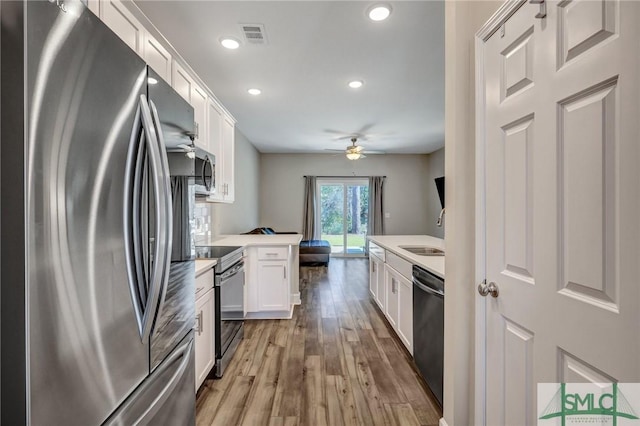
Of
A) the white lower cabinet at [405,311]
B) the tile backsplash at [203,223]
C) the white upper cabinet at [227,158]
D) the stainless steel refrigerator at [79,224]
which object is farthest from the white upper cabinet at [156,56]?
the white lower cabinet at [405,311]

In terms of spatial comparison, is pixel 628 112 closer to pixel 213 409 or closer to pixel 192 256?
pixel 192 256

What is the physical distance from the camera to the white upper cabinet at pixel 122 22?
1.24 metres

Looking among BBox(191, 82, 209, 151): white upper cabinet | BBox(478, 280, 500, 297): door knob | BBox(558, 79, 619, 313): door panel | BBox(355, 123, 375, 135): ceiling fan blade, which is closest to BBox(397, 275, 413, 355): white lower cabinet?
BBox(478, 280, 500, 297): door knob

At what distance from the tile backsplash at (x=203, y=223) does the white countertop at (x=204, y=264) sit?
1226mm

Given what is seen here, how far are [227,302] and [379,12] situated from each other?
7.93 ft

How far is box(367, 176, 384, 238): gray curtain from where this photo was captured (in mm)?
7605

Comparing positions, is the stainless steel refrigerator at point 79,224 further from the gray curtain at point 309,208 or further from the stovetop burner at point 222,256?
the gray curtain at point 309,208

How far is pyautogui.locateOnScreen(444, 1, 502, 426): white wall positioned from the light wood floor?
17.4 inches

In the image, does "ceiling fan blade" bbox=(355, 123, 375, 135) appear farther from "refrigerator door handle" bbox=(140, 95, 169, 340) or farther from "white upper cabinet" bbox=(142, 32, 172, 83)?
"refrigerator door handle" bbox=(140, 95, 169, 340)

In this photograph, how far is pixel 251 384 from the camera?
6.72 ft

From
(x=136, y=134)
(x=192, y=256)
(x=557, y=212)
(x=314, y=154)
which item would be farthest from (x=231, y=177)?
(x=314, y=154)

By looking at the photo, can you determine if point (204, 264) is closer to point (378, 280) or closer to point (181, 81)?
point (181, 81)

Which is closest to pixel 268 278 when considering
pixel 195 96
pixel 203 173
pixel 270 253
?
pixel 270 253

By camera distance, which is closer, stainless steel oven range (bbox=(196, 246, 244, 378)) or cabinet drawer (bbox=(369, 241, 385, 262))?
stainless steel oven range (bbox=(196, 246, 244, 378))
